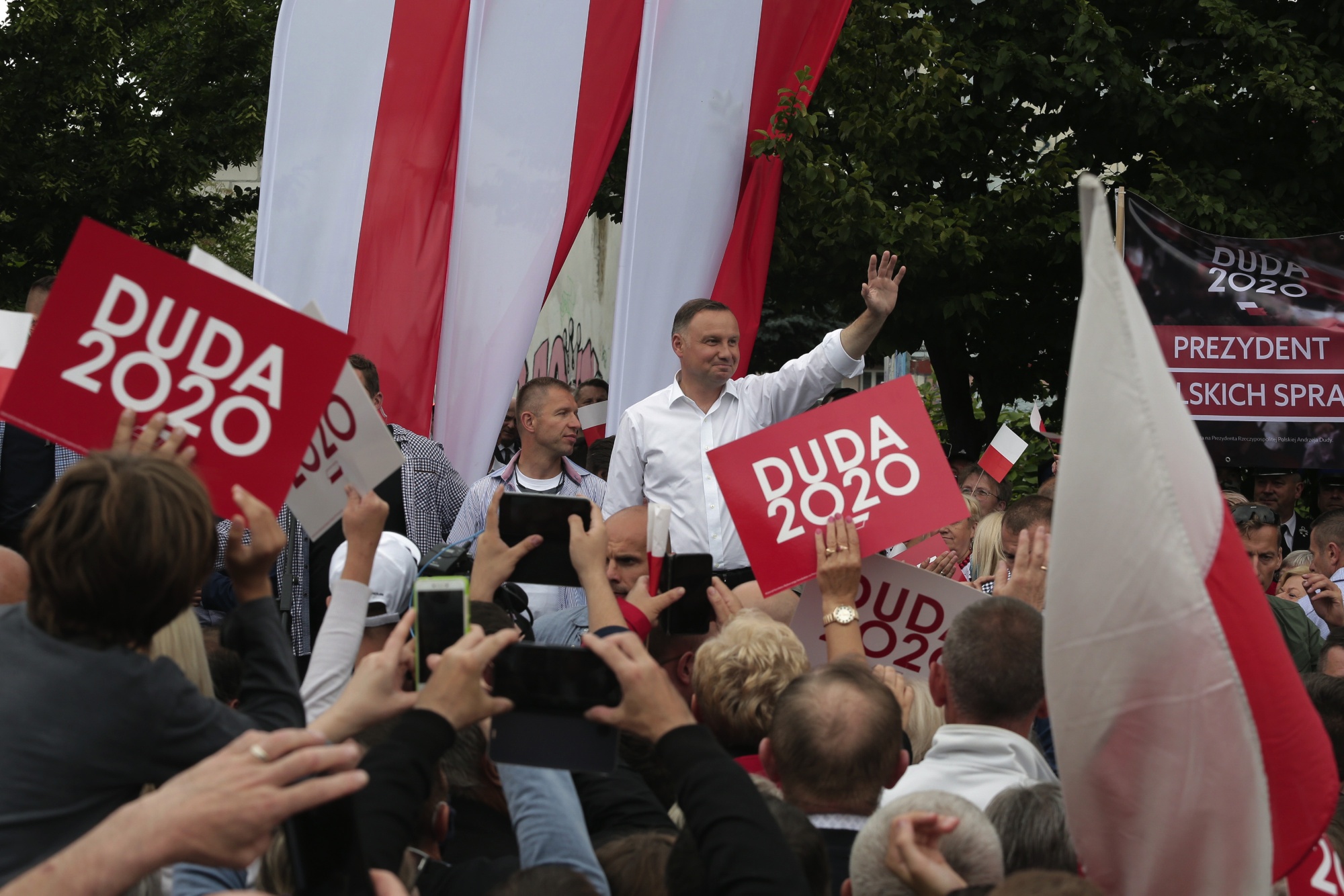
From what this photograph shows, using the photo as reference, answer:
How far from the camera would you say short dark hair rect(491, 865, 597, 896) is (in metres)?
2.02

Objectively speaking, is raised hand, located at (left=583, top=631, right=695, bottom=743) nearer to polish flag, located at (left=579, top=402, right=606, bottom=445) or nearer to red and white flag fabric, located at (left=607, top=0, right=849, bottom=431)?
red and white flag fabric, located at (left=607, top=0, right=849, bottom=431)

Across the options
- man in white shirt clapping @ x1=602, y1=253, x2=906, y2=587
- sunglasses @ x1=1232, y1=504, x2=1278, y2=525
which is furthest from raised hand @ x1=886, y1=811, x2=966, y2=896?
sunglasses @ x1=1232, y1=504, x2=1278, y2=525

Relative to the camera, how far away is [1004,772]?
2844 mm

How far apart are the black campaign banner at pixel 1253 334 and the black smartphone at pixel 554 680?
23.1ft

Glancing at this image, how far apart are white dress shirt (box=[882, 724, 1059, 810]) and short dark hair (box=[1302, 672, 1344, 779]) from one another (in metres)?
0.98

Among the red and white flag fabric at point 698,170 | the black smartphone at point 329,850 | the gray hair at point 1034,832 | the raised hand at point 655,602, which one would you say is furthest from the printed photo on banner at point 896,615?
the red and white flag fabric at point 698,170

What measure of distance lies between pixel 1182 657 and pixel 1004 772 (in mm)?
722

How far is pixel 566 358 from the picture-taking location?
10477 millimetres

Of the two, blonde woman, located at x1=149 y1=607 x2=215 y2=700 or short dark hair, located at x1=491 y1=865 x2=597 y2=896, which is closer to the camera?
short dark hair, located at x1=491 y1=865 x2=597 y2=896

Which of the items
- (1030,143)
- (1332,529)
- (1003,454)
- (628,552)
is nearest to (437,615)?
(628,552)

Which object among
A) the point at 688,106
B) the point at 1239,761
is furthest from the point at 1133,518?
the point at 688,106

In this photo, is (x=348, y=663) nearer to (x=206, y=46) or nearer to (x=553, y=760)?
(x=553, y=760)

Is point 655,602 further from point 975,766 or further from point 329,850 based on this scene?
point 329,850

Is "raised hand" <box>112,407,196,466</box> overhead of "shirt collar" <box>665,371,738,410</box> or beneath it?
beneath
